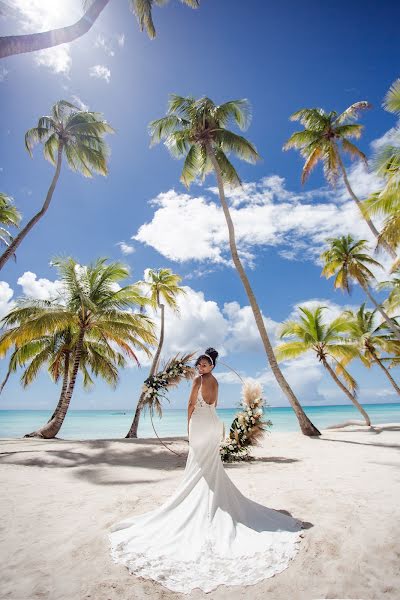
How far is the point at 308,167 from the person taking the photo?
16531 millimetres

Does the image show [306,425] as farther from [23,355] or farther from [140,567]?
[23,355]

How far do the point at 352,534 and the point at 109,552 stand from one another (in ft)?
8.70

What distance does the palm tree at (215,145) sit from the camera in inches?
543

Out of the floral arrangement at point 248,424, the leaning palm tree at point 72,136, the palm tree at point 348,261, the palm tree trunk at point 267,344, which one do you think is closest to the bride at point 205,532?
the floral arrangement at point 248,424

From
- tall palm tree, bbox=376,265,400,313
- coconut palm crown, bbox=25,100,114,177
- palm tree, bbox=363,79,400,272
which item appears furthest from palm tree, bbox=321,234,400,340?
coconut palm crown, bbox=25,100,114,177

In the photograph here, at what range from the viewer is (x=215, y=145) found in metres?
15.9

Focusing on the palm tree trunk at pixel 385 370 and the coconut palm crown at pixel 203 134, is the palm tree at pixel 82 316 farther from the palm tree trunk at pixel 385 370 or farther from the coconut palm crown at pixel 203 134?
the palm tree trunk at pixel 385 370

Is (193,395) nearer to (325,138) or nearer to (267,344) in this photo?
(267,344)

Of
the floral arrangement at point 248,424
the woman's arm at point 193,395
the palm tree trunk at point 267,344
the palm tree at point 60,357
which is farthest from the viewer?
the palm tree at point 60,357

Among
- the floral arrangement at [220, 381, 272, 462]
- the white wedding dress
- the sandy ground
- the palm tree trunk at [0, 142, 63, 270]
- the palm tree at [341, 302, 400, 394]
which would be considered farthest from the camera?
the palm tree at [341, 302, 400, 394]

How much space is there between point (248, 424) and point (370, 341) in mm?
18142

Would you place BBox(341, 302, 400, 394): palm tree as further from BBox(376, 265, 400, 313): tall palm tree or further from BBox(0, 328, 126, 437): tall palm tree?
BBox(0, 328, 126, 437): tall palm tree

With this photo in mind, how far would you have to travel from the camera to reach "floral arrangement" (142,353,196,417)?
6.45 metres

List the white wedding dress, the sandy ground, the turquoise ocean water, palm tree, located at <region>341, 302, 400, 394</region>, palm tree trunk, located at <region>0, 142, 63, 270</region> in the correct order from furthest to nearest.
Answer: the turquoise ocean water, palm tree, located at <region>341, 302, 400, 394</region>, palm tree trunk, located at <region>0, 142, 63, 270</region>, the white wedding dress, the sandy ground
